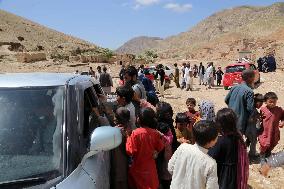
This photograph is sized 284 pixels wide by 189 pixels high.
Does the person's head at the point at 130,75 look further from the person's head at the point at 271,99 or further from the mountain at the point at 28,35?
the mountain at the point at 28,35

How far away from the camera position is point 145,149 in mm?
4535

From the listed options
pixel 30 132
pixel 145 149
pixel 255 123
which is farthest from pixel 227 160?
pixel 255 123

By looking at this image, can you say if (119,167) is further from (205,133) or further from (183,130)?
(205,133)

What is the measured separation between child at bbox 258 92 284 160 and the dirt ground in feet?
1.37

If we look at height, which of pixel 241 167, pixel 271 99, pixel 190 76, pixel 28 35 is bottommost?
pixel 241 167

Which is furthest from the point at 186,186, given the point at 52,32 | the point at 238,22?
the point at 238,22

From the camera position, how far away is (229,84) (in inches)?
907

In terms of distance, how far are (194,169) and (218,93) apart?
18717 millimetres

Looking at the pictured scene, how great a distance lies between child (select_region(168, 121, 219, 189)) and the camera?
358cm

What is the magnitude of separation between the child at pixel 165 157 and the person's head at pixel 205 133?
108 cm

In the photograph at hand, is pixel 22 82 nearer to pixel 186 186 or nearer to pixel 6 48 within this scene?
pixel 186 186

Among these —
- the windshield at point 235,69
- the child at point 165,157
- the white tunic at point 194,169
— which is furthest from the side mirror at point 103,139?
the windshield at point 235,69

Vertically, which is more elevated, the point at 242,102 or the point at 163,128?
the point at 242,102

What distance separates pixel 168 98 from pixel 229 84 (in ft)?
15.1
